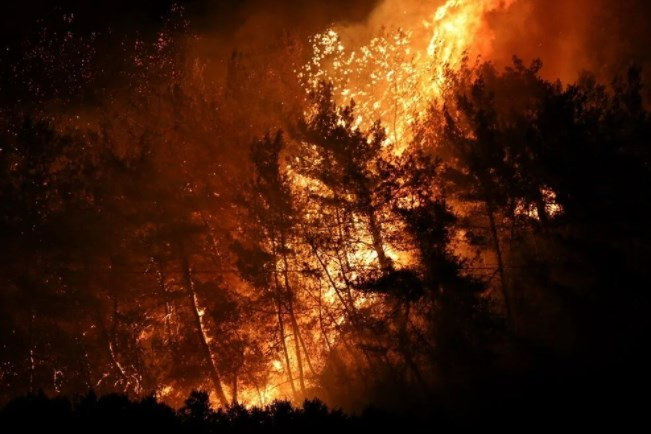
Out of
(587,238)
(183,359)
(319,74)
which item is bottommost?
(183,359)

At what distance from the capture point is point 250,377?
21.7 meters

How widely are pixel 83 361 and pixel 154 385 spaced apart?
3140 millimetres

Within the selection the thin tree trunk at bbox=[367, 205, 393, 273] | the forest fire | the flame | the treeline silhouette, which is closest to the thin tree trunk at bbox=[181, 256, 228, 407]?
the forest fire

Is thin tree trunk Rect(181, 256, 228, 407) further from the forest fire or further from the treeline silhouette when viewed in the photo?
the treeline silhouette

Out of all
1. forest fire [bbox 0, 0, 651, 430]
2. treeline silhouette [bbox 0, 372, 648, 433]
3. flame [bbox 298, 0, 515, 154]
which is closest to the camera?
treeline silhouette [bbox 0, 372, 648, 433]

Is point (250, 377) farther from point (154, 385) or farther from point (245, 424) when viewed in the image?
point (245, 424)

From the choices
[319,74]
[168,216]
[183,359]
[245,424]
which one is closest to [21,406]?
[245,424]

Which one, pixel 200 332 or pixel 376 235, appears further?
pixel 200 332

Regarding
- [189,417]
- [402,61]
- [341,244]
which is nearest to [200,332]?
[341,244]

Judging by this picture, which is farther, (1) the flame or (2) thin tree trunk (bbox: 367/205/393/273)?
(1) the flame

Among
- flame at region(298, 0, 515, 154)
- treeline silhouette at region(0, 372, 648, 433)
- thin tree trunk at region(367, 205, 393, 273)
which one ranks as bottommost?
treeline silhouette at region(0, 372, 648, 433)

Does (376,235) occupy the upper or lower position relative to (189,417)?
upper

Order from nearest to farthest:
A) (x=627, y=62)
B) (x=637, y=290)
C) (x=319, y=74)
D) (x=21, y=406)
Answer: (x=21, y=406), (x=637, y=290), (x=627, y=62), (x=319, y=74)

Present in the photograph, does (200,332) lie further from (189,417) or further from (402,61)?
(402,61)
